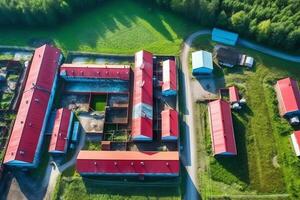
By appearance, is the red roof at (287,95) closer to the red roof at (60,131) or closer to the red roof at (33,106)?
the red roof at (60,131)

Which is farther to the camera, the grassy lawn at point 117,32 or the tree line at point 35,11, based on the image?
the grassy lawn at point 117,32

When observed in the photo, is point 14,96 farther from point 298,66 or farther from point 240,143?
point 298,66

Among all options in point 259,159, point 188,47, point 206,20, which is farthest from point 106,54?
point 259,159

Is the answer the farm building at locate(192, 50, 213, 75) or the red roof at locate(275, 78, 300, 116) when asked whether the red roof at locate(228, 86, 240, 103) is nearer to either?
the farm building at locate(192, 50, 213, 75)

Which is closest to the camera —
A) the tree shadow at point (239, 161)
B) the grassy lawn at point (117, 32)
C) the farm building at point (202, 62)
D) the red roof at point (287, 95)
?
the tree shadow at point (239, 161)

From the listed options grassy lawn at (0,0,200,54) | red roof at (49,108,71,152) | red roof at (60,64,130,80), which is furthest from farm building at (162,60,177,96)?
red roof at (49,108,71,152)

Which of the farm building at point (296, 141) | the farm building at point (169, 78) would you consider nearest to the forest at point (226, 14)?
the farm building at point (169, 78)
